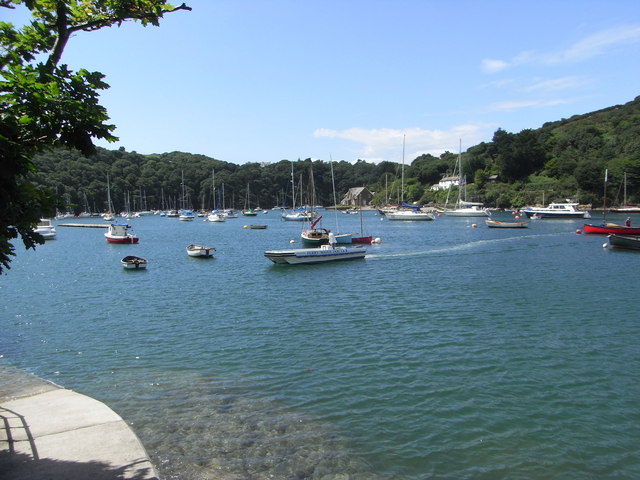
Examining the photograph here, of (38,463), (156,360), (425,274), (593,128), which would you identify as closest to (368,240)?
(425,274)

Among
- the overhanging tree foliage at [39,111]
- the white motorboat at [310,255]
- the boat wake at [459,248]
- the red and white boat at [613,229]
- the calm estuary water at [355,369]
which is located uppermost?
the overhanging tree foliage at [39,111]

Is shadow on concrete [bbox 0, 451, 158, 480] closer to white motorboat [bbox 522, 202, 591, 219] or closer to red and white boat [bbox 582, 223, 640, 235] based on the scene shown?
red and white boat [bbox 582, 223, 640, 235]

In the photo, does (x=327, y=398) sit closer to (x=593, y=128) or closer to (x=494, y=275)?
(x=494, y=275)

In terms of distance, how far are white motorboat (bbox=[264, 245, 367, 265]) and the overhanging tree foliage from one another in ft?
102

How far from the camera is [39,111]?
5707mm

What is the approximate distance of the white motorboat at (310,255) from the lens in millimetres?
38031

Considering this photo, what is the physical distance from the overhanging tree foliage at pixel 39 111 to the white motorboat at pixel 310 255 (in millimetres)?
31161

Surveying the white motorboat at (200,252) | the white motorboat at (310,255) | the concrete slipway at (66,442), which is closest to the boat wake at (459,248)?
the white motorboat at (310,255)

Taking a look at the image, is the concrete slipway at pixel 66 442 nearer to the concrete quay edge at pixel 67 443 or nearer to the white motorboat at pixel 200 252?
the concrete quay edge at pixel 67 443

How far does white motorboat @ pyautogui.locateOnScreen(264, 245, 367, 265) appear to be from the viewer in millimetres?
38031

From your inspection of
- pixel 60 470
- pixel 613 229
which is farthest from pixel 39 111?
pixel 613 229

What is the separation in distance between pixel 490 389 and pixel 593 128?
184559 mm

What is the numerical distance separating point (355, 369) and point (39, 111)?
1153 cm

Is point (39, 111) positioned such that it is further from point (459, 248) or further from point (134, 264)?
point (459, 248)
